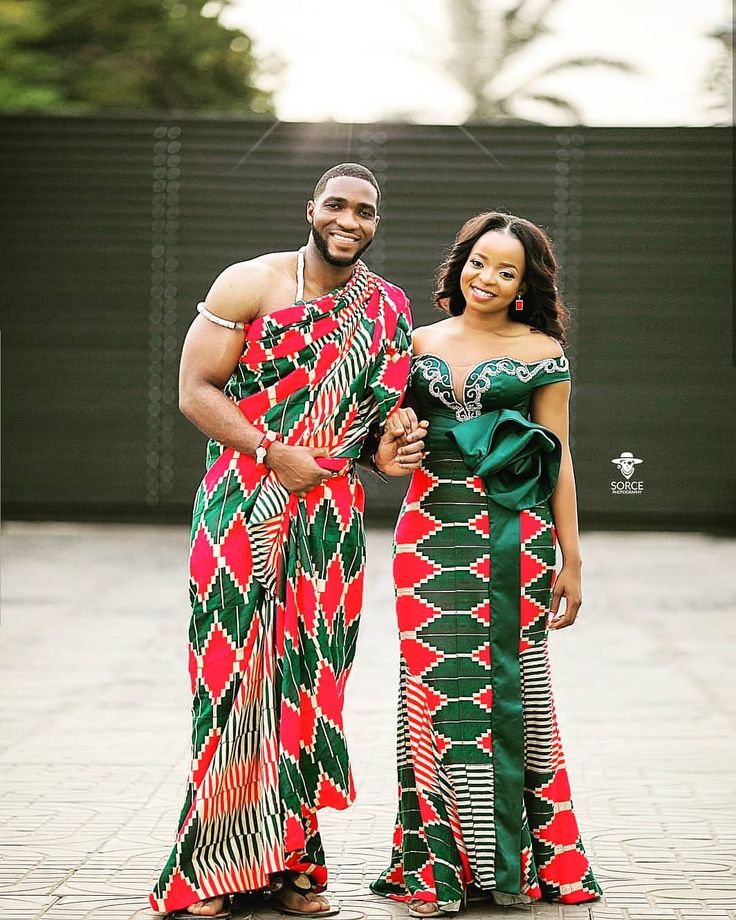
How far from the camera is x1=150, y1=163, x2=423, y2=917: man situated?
3.85 metres

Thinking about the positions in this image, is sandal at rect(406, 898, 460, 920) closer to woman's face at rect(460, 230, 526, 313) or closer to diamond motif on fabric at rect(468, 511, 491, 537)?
diamond motif on fabric at rect(468, 511, 491, 537)

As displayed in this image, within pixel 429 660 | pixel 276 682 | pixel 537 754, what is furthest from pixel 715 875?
pixel 276 682

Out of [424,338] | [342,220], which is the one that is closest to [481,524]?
[424,338]

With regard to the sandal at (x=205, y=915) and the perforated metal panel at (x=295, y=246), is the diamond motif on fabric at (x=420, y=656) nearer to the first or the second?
the sandal at (x=205, y=915)

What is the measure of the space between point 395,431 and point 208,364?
529 mm

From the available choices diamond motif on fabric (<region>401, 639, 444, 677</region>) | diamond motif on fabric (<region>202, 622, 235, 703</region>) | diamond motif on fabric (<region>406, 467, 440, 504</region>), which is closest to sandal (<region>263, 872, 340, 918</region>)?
diamond motif on fabric (<region>202, 622, 235, 703</region>)

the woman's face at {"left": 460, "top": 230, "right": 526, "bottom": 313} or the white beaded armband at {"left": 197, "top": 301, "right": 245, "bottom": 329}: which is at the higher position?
the woman's face at {"left": 460, "top": 230, "right": 526, "bottom": 313}

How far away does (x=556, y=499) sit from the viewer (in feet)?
13.6

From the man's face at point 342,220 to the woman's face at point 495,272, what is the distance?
1.10 ft

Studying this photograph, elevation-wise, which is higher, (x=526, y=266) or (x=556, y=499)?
(x=526, y=266)

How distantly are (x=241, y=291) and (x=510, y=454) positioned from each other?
84 centimetres

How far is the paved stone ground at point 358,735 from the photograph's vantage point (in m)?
4.22

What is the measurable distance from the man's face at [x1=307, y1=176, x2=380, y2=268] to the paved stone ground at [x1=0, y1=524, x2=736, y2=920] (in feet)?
5.74

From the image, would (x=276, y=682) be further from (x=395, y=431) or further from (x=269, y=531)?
(x=395, y=431)
